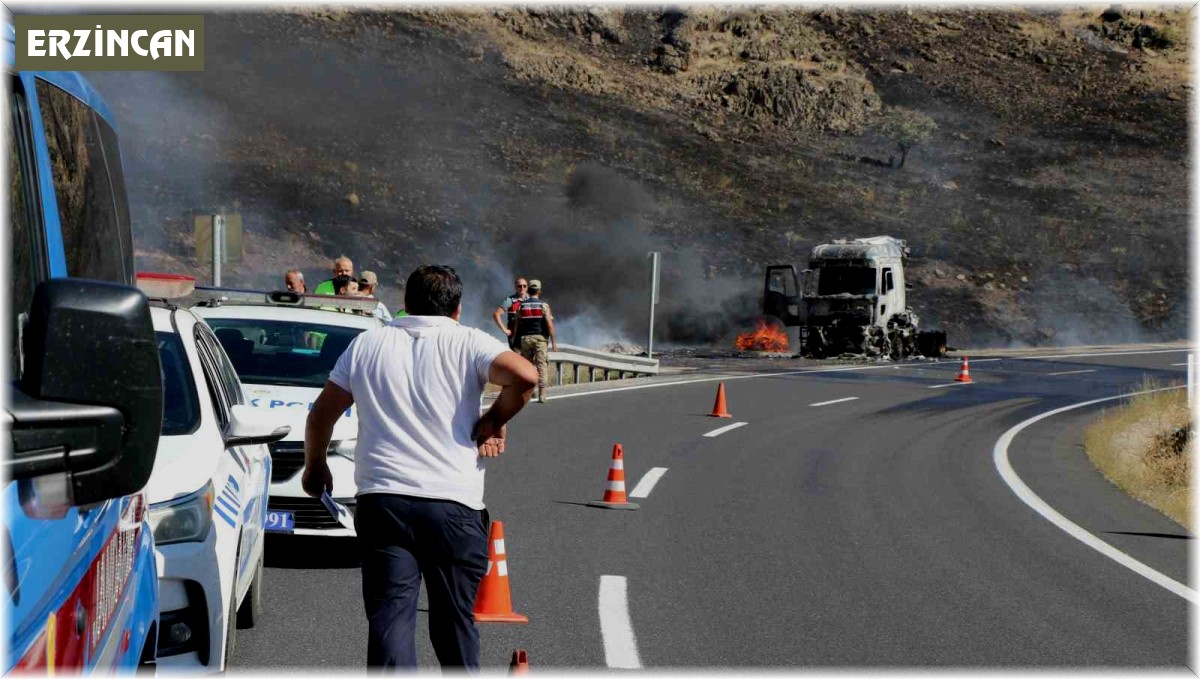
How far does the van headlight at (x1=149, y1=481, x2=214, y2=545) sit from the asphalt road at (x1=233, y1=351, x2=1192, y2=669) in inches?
41.1

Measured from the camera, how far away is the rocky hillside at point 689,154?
168ft

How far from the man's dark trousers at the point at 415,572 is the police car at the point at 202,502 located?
0.77m

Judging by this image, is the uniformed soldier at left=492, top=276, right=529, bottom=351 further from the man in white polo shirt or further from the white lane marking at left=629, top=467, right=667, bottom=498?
the man in white polo shirt

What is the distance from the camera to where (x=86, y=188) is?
4.08 metres

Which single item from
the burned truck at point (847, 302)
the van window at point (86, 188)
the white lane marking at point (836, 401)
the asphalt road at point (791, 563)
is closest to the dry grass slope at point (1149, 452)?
the asphalt road at point (791, 563)

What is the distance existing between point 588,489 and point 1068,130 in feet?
249

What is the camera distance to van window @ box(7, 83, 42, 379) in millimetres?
2664

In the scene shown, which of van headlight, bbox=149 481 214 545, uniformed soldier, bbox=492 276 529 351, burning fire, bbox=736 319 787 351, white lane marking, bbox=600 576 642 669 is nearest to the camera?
van headlight, bbox=149 481 214 545

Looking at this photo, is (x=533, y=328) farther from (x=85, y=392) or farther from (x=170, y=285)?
(x=85, y=392)

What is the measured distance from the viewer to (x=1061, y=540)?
10977 mm

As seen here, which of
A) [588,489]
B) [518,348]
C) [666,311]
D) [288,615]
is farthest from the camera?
[666,311]

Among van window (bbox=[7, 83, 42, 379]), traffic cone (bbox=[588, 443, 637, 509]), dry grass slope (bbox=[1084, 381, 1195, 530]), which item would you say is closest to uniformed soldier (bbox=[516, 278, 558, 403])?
dry grass slope (bbox=[1084, 381, 1195, 530])

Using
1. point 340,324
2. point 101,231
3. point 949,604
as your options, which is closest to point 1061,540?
point 949,604

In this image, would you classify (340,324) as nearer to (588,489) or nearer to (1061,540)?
(588,489)
